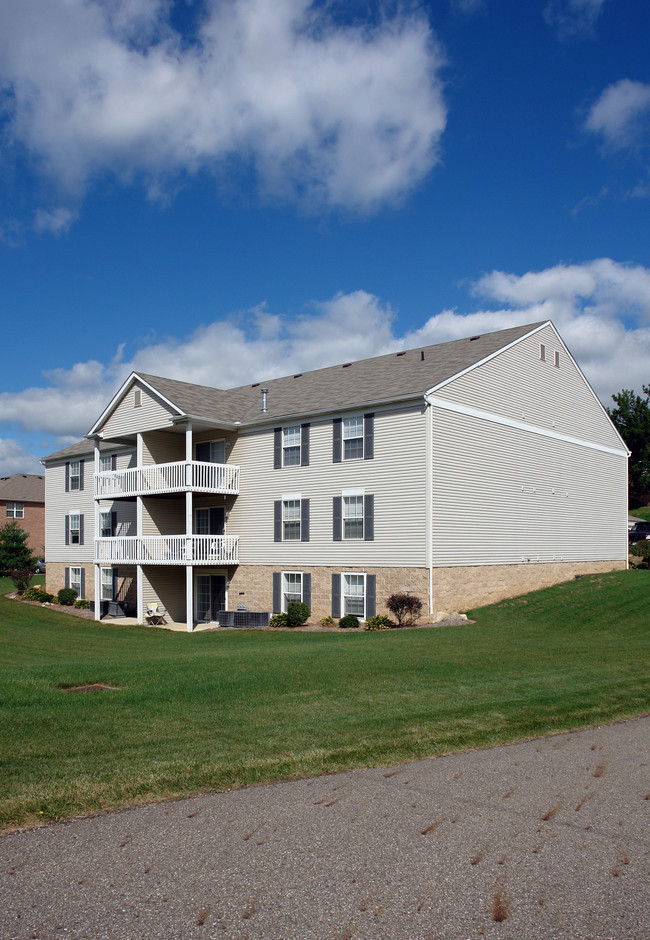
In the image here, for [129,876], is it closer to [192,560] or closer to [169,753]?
[169,753]

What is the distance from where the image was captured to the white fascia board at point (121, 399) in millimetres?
27156

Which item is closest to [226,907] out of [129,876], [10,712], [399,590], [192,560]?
[129,876]

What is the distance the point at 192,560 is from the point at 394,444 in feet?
27.5

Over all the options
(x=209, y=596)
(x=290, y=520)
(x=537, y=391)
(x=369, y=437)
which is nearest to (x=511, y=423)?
(x=537, y=391)

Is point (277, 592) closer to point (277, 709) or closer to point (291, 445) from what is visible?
point (291, 445)

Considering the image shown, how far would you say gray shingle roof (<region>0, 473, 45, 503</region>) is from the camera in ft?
206

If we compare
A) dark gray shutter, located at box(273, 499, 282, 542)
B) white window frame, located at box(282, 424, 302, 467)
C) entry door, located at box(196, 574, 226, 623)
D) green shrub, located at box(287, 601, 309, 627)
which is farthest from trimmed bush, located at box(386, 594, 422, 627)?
entry door, located at box(196, 574, 226, 623)

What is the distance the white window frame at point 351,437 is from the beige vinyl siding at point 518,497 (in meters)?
2.58

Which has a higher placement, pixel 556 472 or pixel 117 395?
pixel 117 395

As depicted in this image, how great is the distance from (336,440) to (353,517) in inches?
103

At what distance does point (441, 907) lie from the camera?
4.20 m

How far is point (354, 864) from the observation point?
4723 millimetres

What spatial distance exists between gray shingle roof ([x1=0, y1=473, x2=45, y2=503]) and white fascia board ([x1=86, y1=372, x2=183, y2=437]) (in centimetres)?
3638

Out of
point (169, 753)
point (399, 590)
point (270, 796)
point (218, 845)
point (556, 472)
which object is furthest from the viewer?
point (556, 472)
